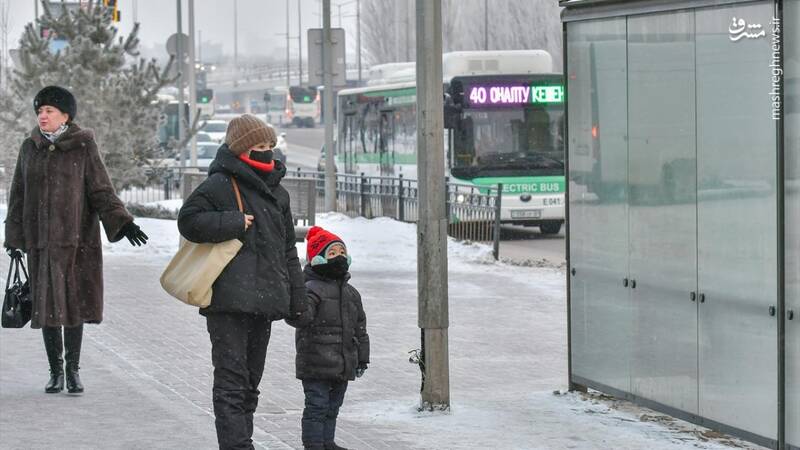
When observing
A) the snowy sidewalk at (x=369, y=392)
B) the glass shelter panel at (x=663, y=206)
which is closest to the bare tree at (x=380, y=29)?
the snowy sidewalk at (x=369, y=392)

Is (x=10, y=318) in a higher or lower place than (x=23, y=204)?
lower

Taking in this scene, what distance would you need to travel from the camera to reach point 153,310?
575 inches

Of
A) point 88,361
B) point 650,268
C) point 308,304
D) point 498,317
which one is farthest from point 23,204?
point 498,317

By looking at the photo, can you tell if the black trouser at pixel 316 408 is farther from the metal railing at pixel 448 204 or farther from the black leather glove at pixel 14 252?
the metal railing at pixel 448 204

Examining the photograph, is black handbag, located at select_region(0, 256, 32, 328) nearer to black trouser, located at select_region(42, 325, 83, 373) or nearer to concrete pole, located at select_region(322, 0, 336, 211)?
black trouser, located at select_region(42, 325, 83, 373)

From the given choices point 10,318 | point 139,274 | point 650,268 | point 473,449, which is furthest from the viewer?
point 139,274

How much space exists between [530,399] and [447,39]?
2637 inches

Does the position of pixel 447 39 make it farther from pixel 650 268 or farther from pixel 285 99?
pixel 650 268

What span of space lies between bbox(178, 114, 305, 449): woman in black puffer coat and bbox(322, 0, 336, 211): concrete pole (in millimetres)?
17649

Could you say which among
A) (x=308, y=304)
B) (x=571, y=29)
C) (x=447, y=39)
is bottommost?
(x=308, y=304)

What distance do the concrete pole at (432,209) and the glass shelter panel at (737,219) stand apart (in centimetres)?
150

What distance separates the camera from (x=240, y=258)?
7.11 metres

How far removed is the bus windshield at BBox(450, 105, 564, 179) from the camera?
2620 cm

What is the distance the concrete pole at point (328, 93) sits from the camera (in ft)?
81.7
